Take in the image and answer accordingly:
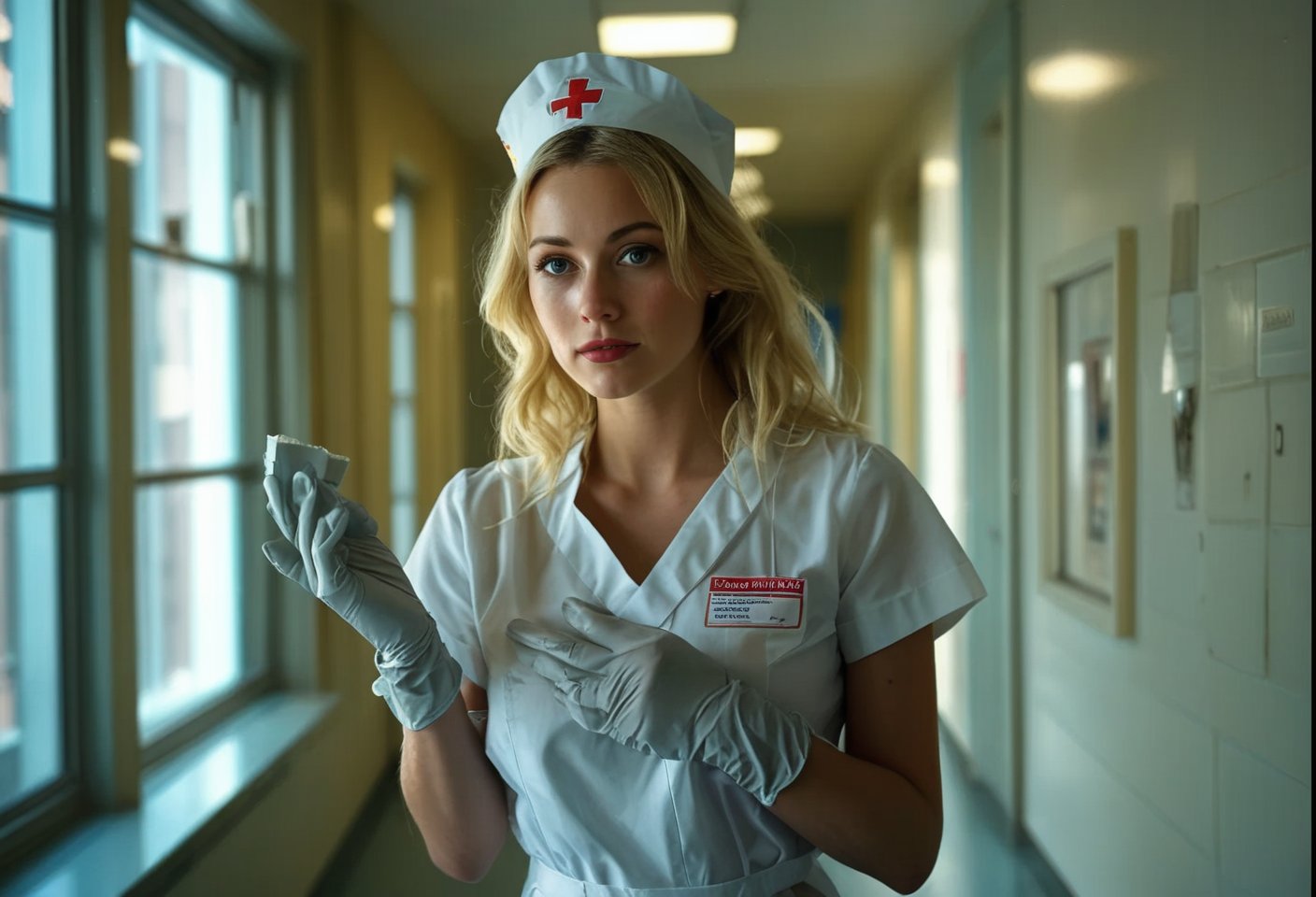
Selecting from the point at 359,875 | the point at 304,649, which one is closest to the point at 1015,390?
the point at 359,875

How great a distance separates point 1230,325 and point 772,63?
749 millimetres

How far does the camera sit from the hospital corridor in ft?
3.20

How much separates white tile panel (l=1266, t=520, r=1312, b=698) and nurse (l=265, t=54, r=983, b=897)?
0.27m

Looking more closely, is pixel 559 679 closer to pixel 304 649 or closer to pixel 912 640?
pixel 912 640

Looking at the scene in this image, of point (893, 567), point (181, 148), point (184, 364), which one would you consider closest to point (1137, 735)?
point (893, 567)

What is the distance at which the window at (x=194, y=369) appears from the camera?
1.98m

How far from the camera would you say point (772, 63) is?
1464 mm

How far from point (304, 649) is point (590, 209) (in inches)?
66.1

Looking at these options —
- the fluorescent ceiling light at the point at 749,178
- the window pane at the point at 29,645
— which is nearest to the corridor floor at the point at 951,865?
the window pane at the point at 29,645

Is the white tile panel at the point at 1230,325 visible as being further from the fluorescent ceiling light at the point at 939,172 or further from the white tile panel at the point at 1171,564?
the fluorescent ceiling light at the point at 939,172

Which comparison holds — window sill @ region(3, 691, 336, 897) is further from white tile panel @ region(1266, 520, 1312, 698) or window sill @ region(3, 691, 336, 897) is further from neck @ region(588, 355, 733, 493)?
white tile panel @ region(1266, 520, 1312, 698)

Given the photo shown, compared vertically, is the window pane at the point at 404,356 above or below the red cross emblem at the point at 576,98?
below

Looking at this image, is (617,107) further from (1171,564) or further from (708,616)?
(1171,564)

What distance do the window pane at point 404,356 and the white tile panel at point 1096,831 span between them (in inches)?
41.6
